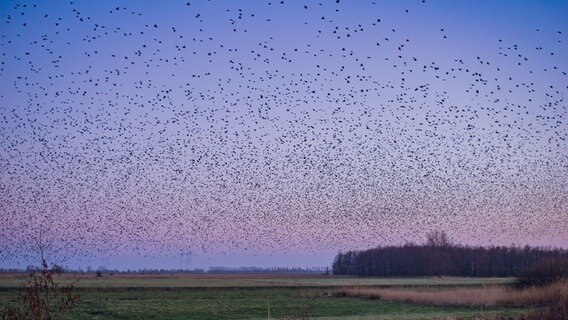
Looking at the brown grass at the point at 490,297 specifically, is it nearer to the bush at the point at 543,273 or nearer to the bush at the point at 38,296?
the bush at the point at 543,273

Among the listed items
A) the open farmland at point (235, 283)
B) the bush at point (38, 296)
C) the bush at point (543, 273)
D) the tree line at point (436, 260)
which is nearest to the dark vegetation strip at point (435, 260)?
the tree line at point (436, 260)

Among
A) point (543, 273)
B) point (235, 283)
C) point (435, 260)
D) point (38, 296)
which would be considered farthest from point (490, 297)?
point (435, 260)

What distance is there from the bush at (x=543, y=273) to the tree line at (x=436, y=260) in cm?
10572

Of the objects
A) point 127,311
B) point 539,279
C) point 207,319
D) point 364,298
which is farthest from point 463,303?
point 127,311

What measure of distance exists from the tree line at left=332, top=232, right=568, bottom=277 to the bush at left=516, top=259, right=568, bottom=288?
105717mm

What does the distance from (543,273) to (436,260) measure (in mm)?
122054

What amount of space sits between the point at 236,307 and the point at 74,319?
15064 millimetres

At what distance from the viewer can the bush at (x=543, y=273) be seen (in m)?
48.2

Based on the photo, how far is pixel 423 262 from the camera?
169 meters

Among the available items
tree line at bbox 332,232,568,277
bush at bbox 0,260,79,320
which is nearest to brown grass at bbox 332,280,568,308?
bush at bbox 0,260,79,320

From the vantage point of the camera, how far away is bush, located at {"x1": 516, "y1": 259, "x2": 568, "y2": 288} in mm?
48250

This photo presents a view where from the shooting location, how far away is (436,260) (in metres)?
168

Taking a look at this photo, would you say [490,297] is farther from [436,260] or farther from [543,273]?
[436,260]

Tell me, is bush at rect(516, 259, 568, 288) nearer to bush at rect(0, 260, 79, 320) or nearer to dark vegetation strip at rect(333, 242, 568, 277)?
bush at rect(0, 260, 79, 320)
